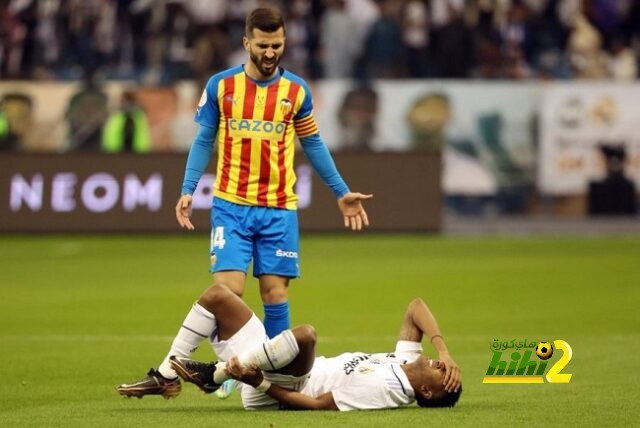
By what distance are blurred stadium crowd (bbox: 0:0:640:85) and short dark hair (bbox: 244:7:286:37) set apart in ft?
58.0

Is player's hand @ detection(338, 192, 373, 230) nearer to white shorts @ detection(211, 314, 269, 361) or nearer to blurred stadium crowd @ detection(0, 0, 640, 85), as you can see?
white shorts @ detection(211, 314, 269, 361)

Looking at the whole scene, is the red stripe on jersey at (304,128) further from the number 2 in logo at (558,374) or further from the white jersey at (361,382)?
the number 2 in logo at (558,374)

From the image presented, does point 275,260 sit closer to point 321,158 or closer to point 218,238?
point 218,238

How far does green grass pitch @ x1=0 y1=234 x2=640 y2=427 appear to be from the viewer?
347 inches

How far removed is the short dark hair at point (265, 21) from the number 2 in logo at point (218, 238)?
121 cm

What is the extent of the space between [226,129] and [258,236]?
706 millimetres

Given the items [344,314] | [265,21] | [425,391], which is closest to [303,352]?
[425,391]

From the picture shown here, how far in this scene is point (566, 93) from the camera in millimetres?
26172

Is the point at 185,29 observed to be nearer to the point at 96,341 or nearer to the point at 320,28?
the point at 320,28

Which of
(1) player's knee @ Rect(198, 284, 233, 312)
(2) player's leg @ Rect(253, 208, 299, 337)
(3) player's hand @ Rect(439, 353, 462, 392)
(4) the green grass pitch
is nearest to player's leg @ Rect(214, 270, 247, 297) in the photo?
(2) player's leg @ Rect(253, 208, 299, 337)

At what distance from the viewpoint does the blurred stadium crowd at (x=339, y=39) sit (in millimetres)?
27109

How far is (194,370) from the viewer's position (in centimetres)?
847

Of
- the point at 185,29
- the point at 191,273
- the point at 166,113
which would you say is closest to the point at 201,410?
the point at 191,273

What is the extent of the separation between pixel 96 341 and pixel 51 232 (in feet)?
35.2
